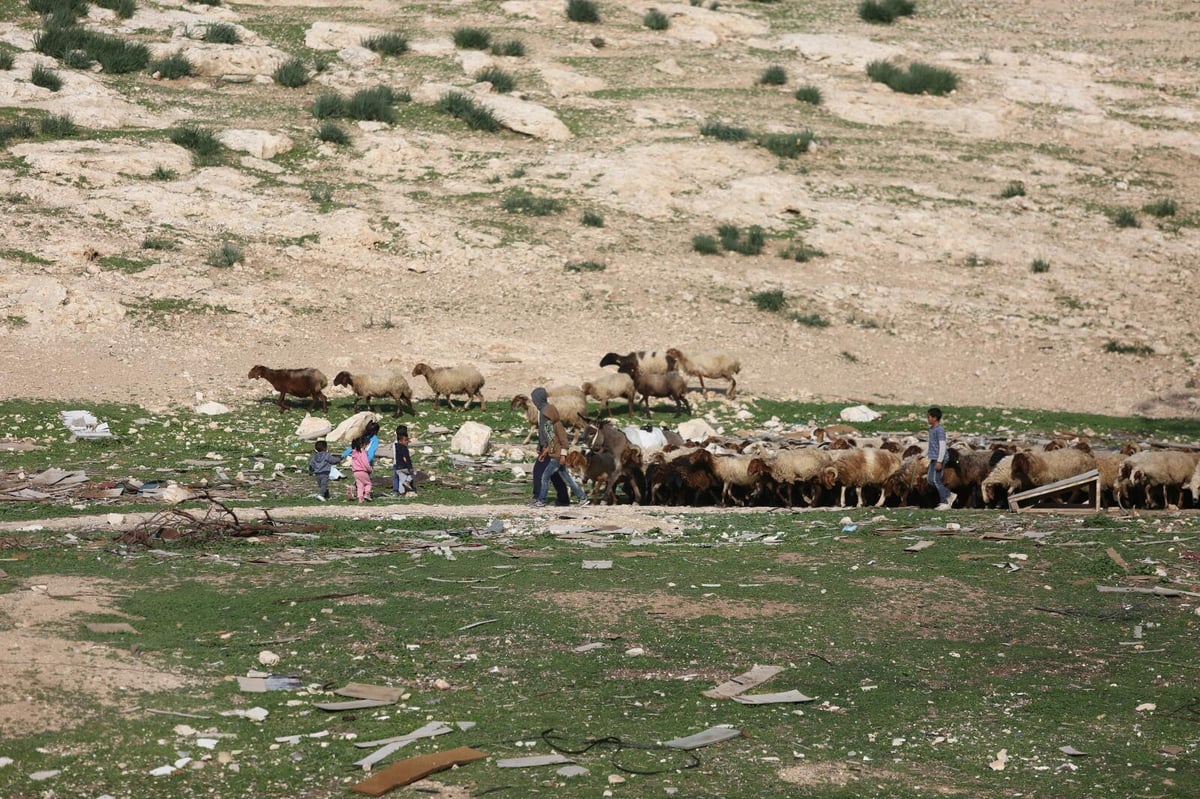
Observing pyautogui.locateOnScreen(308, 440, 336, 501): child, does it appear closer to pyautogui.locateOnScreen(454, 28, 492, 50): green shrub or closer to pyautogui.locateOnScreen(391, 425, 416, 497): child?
pyautogui.locateOnScreen(391, 425, 416, 497): child

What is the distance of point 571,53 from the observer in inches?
1617

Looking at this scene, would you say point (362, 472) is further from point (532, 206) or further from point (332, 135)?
point (332, 135)

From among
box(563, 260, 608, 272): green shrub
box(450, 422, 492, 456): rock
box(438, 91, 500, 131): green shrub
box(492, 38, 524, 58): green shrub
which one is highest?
box(492, 38, 524, 58): green shrub

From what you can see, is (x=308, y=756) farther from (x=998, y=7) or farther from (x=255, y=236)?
(x=998, y=7)

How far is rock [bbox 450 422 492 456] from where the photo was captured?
21188 mm

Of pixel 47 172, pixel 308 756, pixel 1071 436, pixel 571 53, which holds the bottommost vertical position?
pixel 1071 436

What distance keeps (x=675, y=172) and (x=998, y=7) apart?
19.3 m

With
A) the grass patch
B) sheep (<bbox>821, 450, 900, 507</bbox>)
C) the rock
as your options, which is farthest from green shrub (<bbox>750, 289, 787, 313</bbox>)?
sheep (<bbox>821, 450, 900, 507</bbox>)

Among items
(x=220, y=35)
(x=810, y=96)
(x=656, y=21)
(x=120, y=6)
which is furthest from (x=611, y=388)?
(x=120, y=6)

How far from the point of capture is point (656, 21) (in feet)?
141

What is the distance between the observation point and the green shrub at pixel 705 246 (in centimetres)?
3250

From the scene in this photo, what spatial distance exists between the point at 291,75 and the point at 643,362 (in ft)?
54.2

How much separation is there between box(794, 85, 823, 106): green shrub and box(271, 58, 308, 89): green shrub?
14299 mm

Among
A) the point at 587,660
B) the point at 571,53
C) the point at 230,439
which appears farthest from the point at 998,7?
the point at 587,660
